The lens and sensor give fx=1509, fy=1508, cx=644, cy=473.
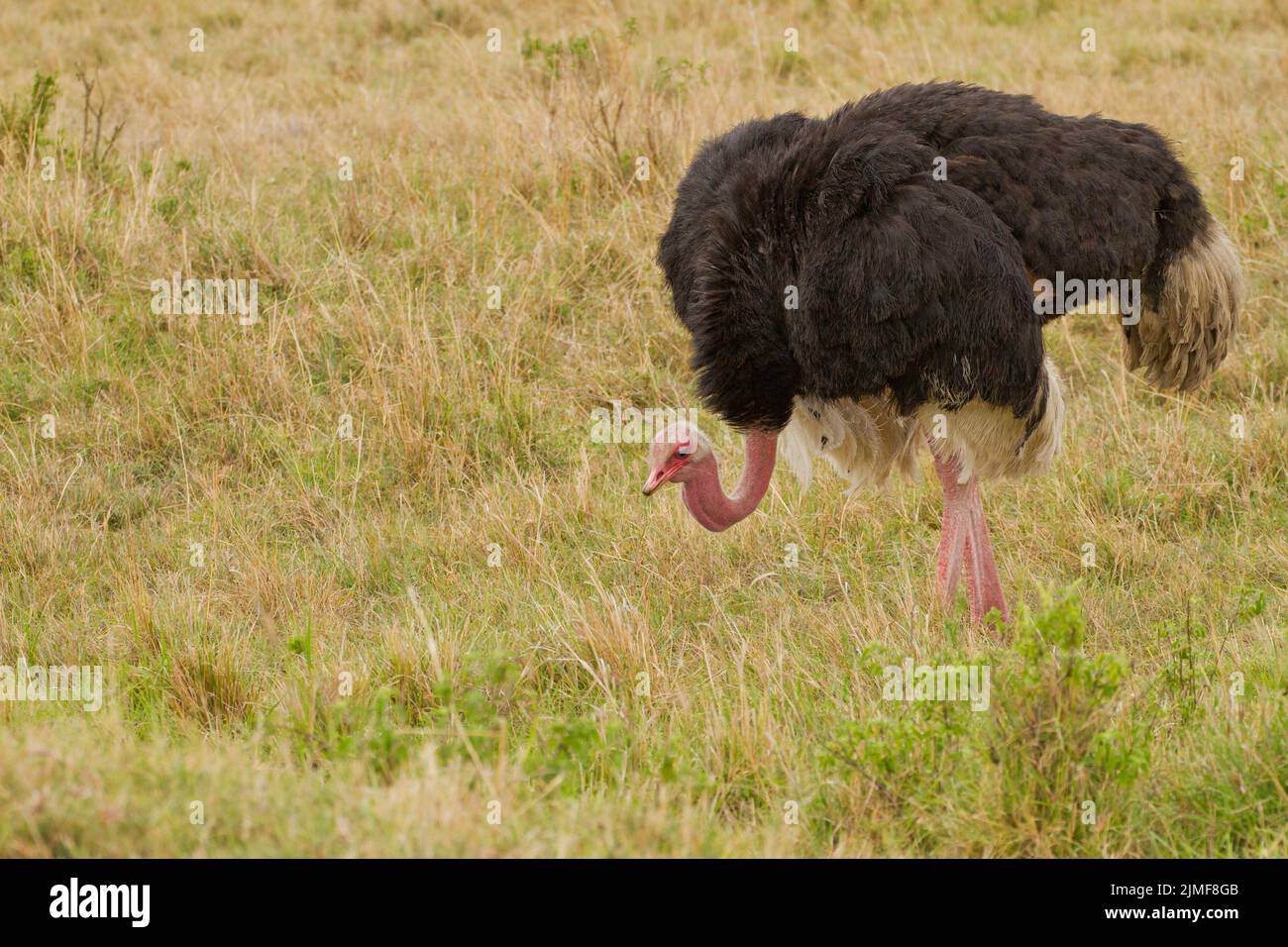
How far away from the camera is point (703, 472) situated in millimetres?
5168

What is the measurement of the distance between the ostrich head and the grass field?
399 millimetres

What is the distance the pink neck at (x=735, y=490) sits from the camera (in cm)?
517

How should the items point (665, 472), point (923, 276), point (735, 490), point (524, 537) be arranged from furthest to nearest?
1. point (524, 537)
2. point (735, 490)
3. point (665, 472)
4. point (923, 276)

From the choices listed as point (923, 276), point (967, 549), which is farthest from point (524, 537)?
point (923, 276)

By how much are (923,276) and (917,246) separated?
0.32 ft

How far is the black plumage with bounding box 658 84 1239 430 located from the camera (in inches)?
179

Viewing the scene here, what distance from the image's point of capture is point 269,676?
477 cm

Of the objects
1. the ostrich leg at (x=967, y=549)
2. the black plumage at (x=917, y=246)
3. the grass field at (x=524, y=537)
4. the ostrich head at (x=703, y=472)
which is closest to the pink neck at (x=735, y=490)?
the ostrich head at (x=703, y=472)

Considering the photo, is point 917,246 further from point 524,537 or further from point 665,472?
point 524,537

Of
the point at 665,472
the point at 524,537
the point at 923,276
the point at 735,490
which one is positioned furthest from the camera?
the point at 524,537

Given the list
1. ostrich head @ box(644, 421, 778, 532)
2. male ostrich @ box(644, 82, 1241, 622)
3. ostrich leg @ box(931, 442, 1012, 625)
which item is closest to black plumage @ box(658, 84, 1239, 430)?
male ostrich @ box(644, 82, 1241, 622)

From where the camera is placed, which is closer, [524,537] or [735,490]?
[735,490]

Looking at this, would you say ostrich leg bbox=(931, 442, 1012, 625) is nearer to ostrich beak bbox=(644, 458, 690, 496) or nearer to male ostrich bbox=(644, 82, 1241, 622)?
male ostrich bbox=(644, 82, 1241, 622)
